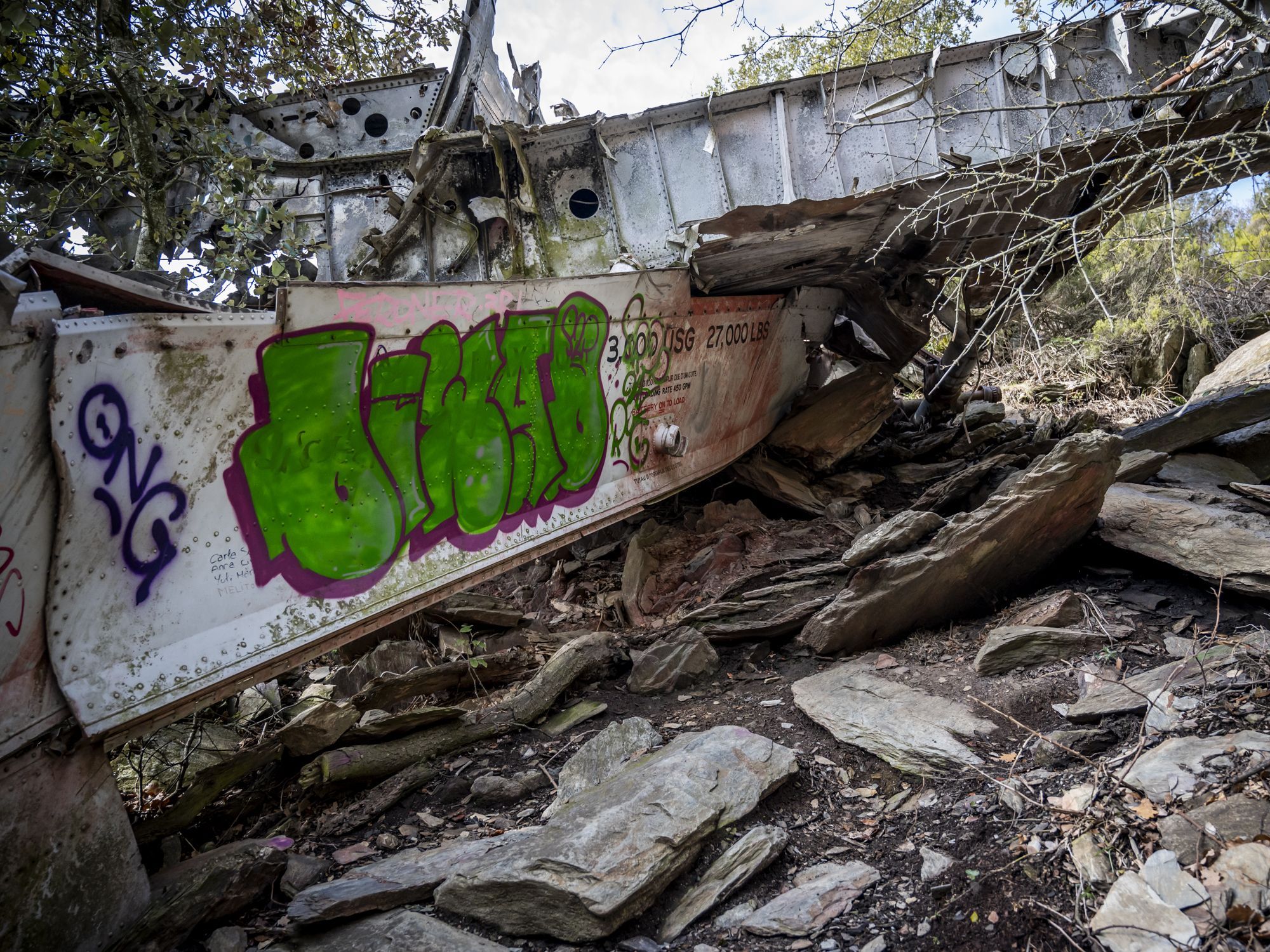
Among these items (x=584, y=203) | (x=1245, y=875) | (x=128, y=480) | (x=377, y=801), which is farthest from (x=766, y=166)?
(x=1245, y=875)

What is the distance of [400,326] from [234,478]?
1.34 m

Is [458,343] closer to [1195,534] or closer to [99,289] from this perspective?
[99,289]

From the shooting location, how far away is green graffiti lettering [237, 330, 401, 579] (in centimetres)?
384

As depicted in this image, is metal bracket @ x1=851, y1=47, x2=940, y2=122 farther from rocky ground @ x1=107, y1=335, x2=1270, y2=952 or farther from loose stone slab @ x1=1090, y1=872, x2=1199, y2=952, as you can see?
loose stone slab @ x1=1090, y1=872, x2=1199, y2=952

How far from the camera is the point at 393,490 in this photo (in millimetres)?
4473

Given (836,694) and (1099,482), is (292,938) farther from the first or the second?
(1099,482)

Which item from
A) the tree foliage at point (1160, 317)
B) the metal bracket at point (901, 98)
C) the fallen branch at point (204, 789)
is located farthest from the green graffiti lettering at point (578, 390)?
the tree foliage at point (1160, 317)

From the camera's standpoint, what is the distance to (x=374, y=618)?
4359mm

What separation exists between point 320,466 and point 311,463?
0.19 ft

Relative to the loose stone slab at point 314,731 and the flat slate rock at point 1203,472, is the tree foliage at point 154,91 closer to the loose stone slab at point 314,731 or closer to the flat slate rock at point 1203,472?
the loose stone slab at point 314,731

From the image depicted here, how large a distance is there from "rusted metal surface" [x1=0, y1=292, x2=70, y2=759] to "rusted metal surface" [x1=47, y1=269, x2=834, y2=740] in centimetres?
5

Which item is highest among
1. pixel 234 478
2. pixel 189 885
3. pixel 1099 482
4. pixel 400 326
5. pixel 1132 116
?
pixel 1132 116

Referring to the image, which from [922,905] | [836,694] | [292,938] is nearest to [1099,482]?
[836,694]

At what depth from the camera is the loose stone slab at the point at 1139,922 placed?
2.05 metres
